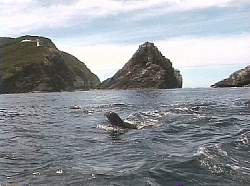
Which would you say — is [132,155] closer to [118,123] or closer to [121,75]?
[118,123]

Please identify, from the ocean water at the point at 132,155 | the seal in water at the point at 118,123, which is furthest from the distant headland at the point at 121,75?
the ocean water at the point at 132,155

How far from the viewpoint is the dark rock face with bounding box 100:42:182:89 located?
154 meters

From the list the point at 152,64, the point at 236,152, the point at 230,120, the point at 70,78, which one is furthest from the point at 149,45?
A: the point at 236,152

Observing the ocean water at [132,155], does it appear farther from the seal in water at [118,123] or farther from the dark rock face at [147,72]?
the dark rock face at [147,72]

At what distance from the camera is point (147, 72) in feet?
511

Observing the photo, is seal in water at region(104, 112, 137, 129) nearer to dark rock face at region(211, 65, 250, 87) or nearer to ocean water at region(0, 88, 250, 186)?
ocean water at region(0, 88, 250, 186)

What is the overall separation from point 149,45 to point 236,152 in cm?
14267

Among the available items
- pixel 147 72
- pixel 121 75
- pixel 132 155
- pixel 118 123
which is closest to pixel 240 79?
pixel 147 72

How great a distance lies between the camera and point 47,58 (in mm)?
199750

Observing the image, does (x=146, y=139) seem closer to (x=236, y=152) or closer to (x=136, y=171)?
(x=236, y=152)

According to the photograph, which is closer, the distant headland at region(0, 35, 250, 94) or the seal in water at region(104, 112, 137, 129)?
the seal in water at region(104, 112, 137, 129)

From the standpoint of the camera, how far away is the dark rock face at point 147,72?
154 meters

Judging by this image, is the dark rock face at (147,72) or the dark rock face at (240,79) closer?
the dark rock face at (240,79)

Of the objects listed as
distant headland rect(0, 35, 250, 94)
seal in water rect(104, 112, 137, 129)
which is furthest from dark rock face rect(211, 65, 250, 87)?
seal in water rect(104, 112, 137, 129)
